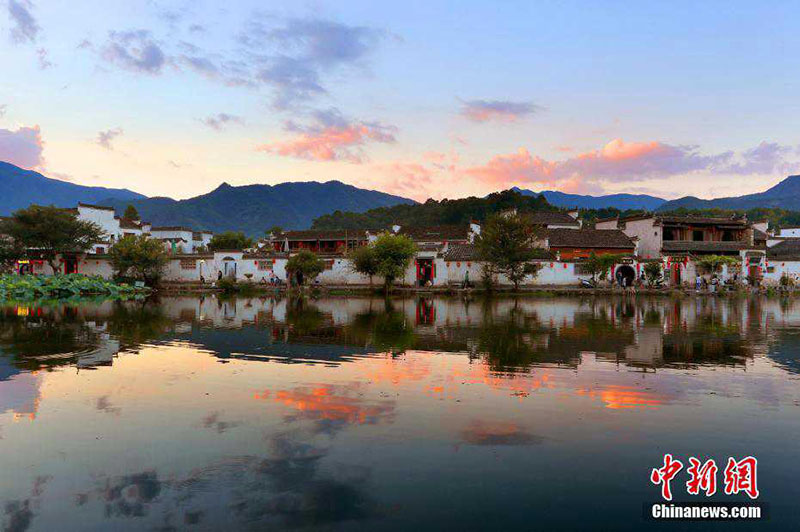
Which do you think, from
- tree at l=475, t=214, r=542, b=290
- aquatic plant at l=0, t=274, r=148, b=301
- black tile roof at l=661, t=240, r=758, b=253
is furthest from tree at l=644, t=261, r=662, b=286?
aquatic plant at l=0, t=274, r=148, b=301

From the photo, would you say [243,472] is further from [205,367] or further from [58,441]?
[205,367]

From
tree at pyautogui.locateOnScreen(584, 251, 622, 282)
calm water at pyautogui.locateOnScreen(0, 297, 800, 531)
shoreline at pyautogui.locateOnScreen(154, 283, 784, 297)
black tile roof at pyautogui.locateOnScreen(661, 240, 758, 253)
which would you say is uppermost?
black tile roof at pyautogui.locateOnScreen(661, 240, 758, 253)

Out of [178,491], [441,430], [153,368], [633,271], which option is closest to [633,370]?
[441,430]

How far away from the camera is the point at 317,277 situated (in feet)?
158

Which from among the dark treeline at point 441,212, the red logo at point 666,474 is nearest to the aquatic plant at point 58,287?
the red logo at point 666,474

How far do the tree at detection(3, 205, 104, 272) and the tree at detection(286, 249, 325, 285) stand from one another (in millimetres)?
18737

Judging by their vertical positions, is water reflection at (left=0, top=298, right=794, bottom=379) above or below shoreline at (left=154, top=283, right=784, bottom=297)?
below

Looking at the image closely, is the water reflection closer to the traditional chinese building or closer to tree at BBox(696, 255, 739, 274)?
tree at BBox(696, 255, 739, 274)

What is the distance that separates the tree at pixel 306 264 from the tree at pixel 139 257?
11116 millimetres

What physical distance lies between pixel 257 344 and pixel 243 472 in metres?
9.87

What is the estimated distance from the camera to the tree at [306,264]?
44656 mm

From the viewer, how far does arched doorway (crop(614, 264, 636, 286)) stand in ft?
152

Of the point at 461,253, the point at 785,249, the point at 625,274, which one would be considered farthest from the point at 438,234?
the point at 785,249

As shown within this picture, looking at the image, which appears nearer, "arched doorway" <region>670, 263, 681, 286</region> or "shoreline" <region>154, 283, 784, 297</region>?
"shoreline" <region>154, 283, 784, 297</region>
